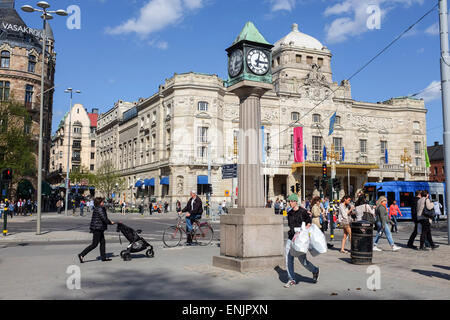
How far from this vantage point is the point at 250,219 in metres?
9.49

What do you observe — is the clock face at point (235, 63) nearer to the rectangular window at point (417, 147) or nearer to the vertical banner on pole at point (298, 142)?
the vertical banner on pole at point (298, 142)

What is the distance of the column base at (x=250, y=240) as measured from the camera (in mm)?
9391

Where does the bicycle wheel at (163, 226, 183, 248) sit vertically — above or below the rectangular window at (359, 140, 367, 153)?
below

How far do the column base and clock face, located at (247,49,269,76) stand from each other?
3658 mm

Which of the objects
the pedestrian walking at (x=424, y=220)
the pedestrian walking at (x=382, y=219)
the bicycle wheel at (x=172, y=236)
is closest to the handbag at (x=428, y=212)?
the pedestrian walking at (x=424, y=220)

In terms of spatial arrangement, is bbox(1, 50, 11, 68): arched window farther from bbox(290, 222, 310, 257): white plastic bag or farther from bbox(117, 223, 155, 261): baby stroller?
bbox(290, 222, 310, 257): white plastic bag

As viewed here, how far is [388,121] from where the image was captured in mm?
63719

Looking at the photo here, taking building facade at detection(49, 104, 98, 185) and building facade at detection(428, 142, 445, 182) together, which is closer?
building facade at detection(428, 142, 445, 182)

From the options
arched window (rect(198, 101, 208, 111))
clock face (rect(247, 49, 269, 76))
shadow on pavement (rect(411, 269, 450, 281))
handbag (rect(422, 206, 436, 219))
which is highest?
arched window (rect(198, 101, 208, 111))

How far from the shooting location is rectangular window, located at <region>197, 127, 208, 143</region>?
50.7m

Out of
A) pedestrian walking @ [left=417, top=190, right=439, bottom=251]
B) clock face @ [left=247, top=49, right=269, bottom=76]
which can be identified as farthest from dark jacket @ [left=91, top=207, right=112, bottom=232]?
pedestrian walking @ [left=417, top=190, right=439, bottom=251]
